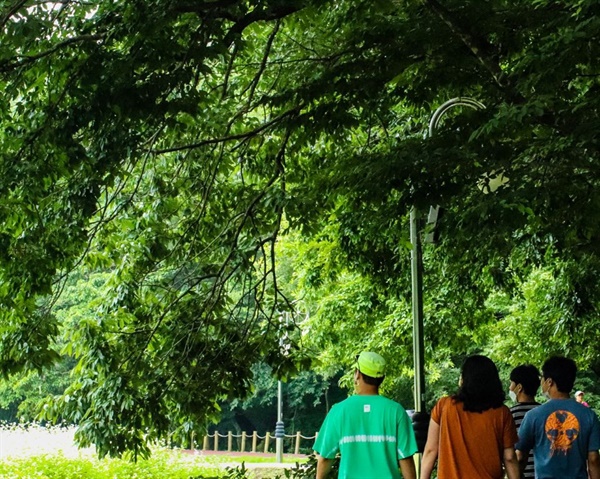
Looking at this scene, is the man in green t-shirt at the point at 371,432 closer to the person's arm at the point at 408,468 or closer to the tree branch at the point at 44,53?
the person's arm at the point at 408,468

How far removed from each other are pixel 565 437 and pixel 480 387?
0.74 metres

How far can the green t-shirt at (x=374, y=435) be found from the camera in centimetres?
539

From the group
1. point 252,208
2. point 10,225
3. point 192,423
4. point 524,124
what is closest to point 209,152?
point 252,208

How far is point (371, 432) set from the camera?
17.7 feet

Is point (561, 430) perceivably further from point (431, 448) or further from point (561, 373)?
point (431, 448)

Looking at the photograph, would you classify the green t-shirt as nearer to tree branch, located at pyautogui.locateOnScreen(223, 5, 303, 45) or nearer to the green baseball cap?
the green baseball cap

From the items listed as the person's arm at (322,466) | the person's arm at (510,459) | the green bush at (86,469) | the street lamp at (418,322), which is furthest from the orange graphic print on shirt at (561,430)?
the green bush at (86,469)

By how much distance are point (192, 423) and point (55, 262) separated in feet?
10.1

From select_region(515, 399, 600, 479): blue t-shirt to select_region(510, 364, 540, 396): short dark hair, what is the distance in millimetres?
661

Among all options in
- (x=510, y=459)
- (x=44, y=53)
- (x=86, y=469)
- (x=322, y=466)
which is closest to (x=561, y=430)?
(x=510, y=459)

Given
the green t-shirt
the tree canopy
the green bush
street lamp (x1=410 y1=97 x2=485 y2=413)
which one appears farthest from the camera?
the green bush

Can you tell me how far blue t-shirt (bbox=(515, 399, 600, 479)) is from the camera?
6.07 meters

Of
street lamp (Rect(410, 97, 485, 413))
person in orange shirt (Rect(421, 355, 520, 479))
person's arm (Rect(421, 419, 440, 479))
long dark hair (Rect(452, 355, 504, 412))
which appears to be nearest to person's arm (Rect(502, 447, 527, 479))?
person in orange shirt (Rect(421, 355, 520, 479))

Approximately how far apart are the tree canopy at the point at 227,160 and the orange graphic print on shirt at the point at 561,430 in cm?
226
